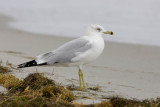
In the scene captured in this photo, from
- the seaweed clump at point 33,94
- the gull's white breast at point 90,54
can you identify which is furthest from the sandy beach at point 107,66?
the gull's white breast at point 90,54

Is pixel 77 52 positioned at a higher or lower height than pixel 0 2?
lower

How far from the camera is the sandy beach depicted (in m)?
5.04

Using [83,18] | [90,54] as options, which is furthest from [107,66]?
[83,18]

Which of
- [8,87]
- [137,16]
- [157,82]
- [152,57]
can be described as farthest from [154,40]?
[8,87]

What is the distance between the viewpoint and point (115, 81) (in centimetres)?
579

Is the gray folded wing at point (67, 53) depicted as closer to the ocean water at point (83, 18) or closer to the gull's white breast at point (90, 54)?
the gull's white breast at point (90, 54)

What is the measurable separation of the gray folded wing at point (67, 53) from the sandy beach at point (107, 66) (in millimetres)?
320

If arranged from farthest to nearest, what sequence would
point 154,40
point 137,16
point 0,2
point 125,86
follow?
point 0,2, point 137,16, point 154,40, point 125,86

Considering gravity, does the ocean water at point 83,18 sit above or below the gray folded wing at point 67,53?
above

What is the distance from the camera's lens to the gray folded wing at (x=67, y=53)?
4.88m

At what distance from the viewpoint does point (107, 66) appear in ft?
24.0

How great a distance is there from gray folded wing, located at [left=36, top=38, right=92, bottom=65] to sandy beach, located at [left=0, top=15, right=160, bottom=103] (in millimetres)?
320

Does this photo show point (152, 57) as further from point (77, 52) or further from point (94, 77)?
point (77, 52)

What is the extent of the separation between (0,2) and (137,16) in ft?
25.5
